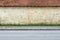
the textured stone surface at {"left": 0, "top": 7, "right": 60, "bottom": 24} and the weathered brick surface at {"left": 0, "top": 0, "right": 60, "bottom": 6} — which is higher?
the weathered brick surface at {"left": 0, "top": 0, "right": 60, "bottom": 6}

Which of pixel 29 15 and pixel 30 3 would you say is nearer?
pixel 30 3

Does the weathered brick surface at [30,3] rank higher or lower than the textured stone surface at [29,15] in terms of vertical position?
higher

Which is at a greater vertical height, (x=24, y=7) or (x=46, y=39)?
(x=24, y=7)

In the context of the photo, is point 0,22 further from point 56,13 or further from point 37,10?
point 56,13

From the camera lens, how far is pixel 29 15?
17.2 meters

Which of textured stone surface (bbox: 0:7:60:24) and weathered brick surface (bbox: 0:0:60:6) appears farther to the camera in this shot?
textured stone surface (bbox: 0:7:60:24)

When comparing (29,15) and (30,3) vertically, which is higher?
(30,3)

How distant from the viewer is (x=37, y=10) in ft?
56.3

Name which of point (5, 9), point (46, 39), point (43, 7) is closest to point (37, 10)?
point (43, 7)

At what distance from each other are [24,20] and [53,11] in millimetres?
2524

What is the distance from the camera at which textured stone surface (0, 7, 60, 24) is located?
56.2 feet

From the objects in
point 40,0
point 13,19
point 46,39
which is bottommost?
point 46,39

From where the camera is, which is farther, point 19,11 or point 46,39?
point 19,11

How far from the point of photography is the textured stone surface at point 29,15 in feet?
56.2
